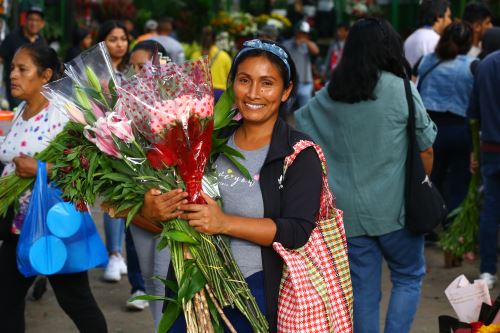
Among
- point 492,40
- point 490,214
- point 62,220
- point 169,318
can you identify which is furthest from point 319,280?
point 492,40

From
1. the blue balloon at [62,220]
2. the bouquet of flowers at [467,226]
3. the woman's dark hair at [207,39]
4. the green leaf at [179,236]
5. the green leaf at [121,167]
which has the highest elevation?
the woman's dark hair at [207,39]

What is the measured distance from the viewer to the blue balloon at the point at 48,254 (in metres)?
4.53

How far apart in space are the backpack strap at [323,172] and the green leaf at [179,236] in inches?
15.5

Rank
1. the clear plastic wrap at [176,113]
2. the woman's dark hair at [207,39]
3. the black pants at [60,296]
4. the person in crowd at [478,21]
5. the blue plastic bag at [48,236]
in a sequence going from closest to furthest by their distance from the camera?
the clear plastic wrap at [176,113] < the blue plastic bag at [48,236] < the black pants at [60,296] < the person in crowd at [478,21] < the woman's dark hair at [207,39]

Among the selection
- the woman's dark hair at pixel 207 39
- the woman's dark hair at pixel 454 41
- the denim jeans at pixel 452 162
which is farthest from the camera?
the woman's dark hair at pixel 207 39

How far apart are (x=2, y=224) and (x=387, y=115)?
201cm

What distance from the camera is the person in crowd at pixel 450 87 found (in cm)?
757

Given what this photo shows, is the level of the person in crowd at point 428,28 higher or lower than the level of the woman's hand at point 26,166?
higher

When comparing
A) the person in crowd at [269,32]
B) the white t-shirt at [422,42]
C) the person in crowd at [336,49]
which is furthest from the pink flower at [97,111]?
the person in crowd at [336,49]

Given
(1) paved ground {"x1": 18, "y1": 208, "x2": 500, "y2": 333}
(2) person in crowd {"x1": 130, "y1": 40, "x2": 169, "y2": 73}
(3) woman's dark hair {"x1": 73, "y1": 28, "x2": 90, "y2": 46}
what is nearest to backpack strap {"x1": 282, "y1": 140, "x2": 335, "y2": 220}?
(2) person in crowd {"x1": 130, "y1": 40, "x2": 169, "y2": 73}

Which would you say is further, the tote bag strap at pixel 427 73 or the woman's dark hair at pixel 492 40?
the tote bag strap at pixel 427 73

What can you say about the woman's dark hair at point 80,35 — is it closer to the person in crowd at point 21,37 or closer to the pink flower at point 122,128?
the person in crowd at point 21,37

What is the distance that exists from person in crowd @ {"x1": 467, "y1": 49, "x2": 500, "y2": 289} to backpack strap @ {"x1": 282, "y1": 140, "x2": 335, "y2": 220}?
3.26 meters

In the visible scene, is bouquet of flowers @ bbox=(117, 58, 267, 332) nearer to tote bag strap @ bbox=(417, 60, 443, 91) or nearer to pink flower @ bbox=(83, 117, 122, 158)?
pink flower @ bbox=(83, 117, 122, 158)
